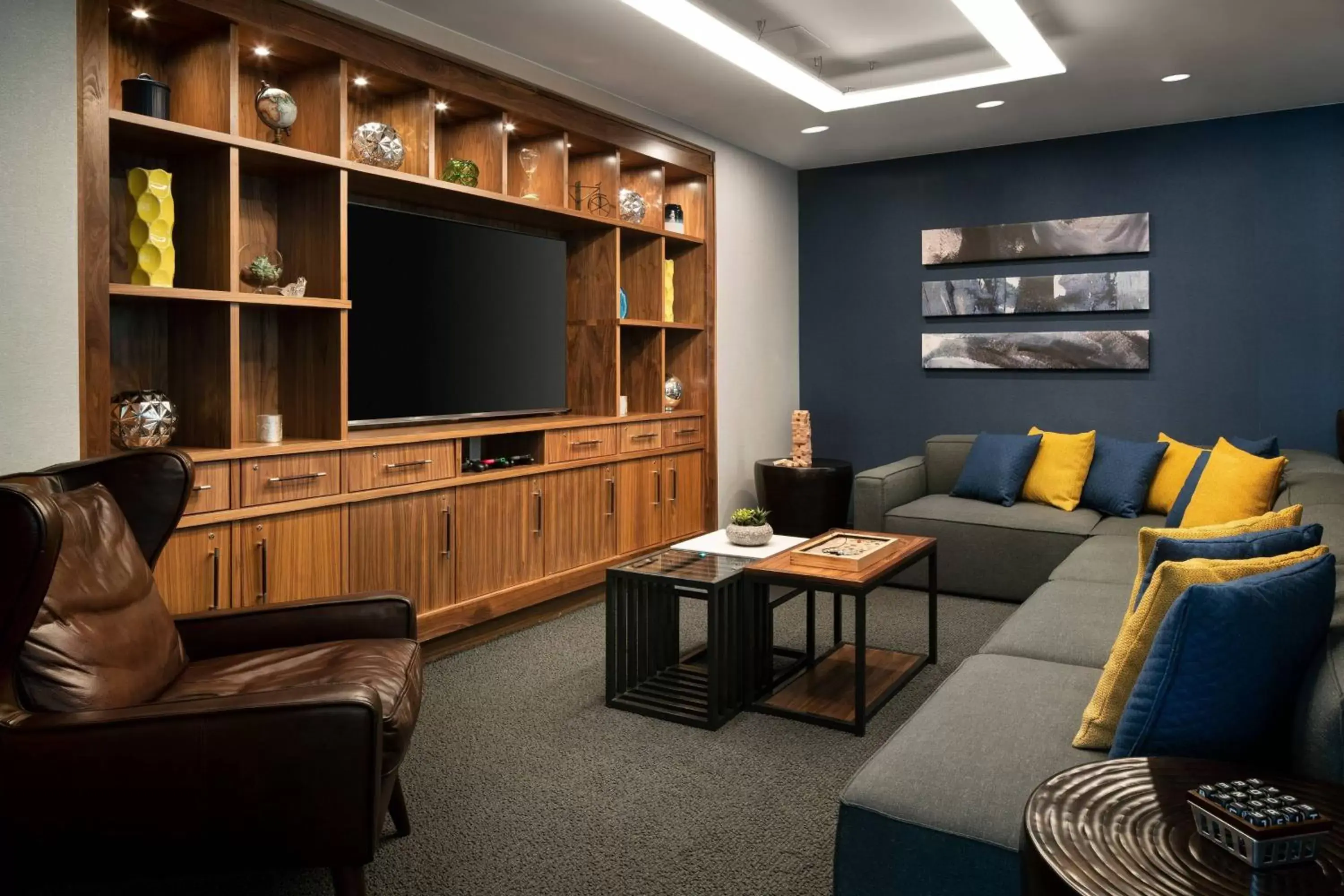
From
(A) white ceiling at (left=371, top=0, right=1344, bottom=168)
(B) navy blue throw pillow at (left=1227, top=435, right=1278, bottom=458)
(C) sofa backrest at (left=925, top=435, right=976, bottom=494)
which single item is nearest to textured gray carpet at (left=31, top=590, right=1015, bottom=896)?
(B) navy blue throw pillow at (left=1227, top=435, right=1278, bottom=458)

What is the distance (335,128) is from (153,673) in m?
2.10

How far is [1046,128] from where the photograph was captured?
538cm

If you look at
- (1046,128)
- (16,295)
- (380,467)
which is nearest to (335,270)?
(380,467)

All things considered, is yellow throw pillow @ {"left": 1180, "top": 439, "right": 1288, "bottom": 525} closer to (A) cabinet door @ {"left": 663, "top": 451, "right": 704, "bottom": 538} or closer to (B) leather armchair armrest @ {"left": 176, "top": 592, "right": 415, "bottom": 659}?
(A) cabinet door @ {"left": 663, "top": 451, "right": 704, "bottom": 538}

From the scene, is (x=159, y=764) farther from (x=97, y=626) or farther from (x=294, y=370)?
(x=294, y=370)

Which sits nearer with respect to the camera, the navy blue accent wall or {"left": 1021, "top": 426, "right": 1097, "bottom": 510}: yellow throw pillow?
{"left": 1021, "top": 426, "right": 1097, "bottom": 510}: yellow throw pillow

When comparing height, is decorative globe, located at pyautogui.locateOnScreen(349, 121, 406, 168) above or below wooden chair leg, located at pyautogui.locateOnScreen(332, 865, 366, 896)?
above

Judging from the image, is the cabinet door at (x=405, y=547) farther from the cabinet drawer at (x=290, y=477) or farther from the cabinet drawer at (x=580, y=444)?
the cabinet drawer at (x=580, y=444)

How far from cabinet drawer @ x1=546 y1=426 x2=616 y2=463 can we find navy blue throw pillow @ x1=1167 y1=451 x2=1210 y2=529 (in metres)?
2.48

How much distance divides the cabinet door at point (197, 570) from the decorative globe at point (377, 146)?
149 centimetres

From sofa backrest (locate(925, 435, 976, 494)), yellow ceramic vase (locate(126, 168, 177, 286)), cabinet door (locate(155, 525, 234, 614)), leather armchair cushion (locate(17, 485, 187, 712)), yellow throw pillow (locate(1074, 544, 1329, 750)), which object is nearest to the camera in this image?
yellow throw pillow (locate(1074, 544, 1329, 750))

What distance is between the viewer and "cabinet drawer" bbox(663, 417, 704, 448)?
5094 millimetres

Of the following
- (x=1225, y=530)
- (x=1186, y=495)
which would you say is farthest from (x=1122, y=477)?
(x=1225, y=530)

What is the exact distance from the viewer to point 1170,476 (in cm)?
462
